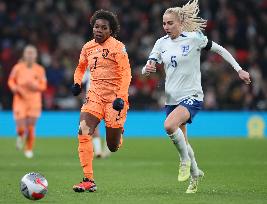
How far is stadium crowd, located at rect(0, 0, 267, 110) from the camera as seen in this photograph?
27547mm

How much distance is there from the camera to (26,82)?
20781 mm

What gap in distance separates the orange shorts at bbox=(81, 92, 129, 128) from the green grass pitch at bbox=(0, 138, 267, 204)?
3.10 feet

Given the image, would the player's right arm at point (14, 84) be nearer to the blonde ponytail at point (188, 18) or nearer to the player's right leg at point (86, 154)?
the blonde ponytail at point (188, 18)

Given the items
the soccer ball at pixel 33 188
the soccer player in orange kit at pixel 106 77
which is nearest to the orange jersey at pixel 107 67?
the soccer player in orange kit at pixel 106 77

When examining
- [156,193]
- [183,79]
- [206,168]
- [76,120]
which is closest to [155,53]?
[183,79]

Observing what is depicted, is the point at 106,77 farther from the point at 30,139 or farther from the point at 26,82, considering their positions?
the point at 26,82

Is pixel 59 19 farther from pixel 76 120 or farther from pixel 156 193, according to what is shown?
pixel 156 193

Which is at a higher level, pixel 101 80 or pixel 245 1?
pixel 245 1

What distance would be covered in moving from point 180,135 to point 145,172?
4.14 m

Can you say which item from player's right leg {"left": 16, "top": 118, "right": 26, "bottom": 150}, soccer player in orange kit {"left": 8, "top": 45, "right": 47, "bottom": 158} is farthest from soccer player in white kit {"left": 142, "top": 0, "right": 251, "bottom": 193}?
player's right leg {"left": 16, "top": 118, "right": 26, "bottom": 150}

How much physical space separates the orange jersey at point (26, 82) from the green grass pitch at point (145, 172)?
136cm

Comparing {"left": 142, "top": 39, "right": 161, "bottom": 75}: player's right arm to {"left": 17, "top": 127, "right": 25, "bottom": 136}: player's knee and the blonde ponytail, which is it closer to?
the blonde ponytail

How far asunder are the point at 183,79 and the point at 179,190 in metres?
1.55

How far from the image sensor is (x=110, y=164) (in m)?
17.4
